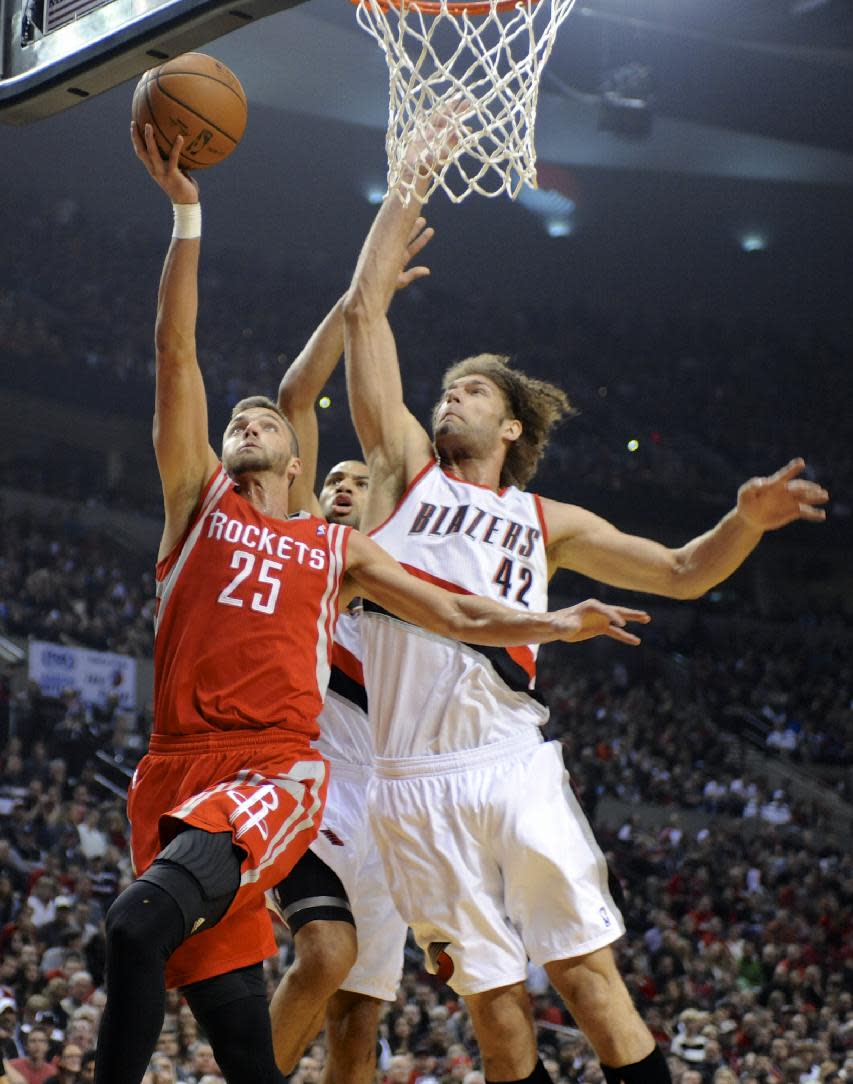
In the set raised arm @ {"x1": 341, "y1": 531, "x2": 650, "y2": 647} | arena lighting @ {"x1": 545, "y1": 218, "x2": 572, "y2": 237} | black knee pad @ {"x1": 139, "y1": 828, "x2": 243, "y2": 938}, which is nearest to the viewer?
black knee pad @ {"x1": 139, "y1": 828, "x2": 243, "y2": 938}

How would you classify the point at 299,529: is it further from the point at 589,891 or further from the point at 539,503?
the point at 589,891

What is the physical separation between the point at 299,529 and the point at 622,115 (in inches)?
566

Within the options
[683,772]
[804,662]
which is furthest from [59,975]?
[804,662]

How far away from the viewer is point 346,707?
15.3 ft

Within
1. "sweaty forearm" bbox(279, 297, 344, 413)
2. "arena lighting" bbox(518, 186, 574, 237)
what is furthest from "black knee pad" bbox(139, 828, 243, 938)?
"arena lighting" bbox(518, 186, 574, 237)

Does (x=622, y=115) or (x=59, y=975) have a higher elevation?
(x=622, y=115)

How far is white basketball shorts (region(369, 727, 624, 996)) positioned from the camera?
369 centimetres

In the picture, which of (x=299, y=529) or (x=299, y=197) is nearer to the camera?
(x=299, y=529)

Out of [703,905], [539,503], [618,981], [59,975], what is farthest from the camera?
[703,905]

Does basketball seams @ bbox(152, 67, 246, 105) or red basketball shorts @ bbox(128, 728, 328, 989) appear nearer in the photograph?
red basketball shorts @ bbox(128, 728, 328, 989)

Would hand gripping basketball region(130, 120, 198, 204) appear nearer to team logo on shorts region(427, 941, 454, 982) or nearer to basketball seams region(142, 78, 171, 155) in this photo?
basketball seams region(142, 78, 171, 155)

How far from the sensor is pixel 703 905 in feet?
44.2

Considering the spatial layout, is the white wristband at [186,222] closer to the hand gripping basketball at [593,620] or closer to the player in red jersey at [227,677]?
the player in red jersey at [227,677]

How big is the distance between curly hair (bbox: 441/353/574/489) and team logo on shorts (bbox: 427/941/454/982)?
1.59 m
